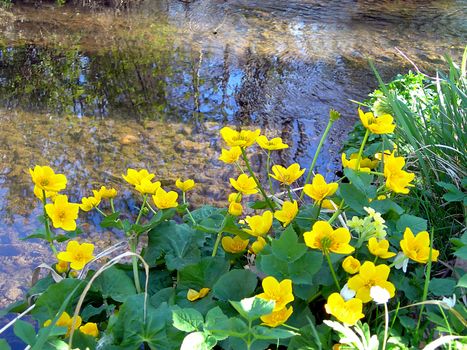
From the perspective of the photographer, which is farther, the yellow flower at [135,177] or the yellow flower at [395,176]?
the yellow flower at [135,177]

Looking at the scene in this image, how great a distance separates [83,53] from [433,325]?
539 centimetres

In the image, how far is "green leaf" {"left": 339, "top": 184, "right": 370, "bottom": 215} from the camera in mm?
1156

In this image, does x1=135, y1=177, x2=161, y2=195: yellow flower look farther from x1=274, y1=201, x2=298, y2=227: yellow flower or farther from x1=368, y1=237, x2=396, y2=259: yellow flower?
x1=368, y1=237, x2=396, y2=259: yellow flower

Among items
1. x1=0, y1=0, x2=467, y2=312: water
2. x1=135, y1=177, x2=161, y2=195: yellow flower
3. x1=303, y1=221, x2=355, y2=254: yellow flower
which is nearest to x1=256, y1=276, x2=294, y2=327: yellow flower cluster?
x1=303, y1=221, x2=355, y2=254: yellow flower

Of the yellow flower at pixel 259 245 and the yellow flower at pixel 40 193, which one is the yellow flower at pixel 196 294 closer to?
the yellow flower at pixel 259 245

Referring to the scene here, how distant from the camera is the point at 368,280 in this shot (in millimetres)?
979

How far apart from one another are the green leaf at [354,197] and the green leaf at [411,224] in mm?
97

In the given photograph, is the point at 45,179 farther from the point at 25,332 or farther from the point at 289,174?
the point at 289,174

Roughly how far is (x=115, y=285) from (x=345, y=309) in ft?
1.57

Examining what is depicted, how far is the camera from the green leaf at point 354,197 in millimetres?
1156

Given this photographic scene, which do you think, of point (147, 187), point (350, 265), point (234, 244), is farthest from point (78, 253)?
point (350, 265)

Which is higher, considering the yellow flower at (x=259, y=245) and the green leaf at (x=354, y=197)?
the green leaf at (x=354, y=197)

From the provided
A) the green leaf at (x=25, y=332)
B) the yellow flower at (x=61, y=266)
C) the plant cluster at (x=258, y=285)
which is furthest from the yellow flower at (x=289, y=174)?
the green leaf at (x=25, y=332)

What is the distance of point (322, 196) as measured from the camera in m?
1.18
